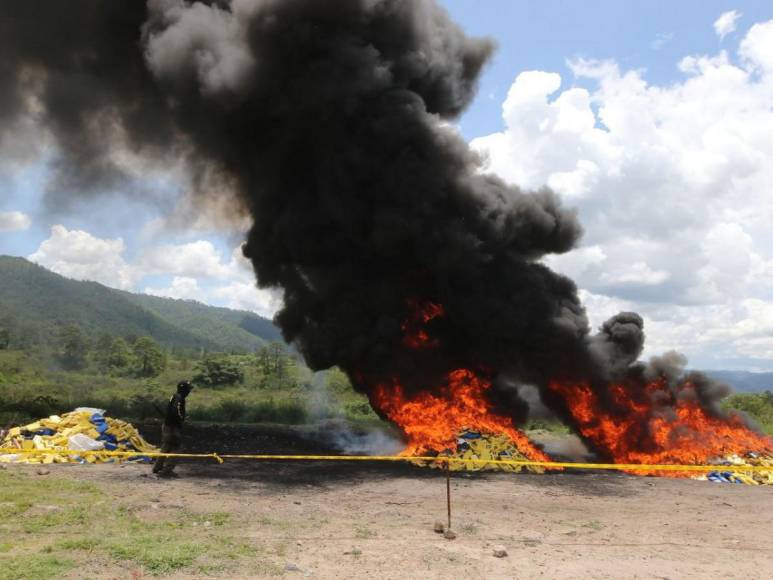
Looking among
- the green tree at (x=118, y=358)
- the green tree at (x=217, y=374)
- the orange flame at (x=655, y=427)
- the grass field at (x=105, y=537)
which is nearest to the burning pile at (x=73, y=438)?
the grass field at (x=105, y=537)

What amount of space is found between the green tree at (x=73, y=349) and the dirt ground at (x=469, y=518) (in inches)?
2903

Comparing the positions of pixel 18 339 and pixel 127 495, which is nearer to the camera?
pixel 127 495

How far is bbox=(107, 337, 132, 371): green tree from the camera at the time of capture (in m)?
82.5

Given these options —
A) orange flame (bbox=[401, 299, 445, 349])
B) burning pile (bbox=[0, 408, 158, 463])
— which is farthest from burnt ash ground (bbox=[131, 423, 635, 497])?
orange flame (bbox=[401, 299, 445, 349])

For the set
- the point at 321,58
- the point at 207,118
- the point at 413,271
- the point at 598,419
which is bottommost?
the point at 598,419

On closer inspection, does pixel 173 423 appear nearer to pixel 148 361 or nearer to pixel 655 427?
pixel 655 427

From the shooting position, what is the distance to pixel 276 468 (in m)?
17.0

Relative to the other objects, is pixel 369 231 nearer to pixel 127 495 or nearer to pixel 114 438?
pixel 114 438

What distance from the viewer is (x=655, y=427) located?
19922 mm

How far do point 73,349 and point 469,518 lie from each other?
281ft

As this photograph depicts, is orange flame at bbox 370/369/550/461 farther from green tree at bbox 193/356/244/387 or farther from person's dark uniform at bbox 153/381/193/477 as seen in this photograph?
green tree at bbox 193/356/244/387

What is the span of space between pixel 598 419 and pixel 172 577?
17372mm

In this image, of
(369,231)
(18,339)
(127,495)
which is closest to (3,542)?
(127,495)

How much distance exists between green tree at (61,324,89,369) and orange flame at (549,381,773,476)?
75263 mm
